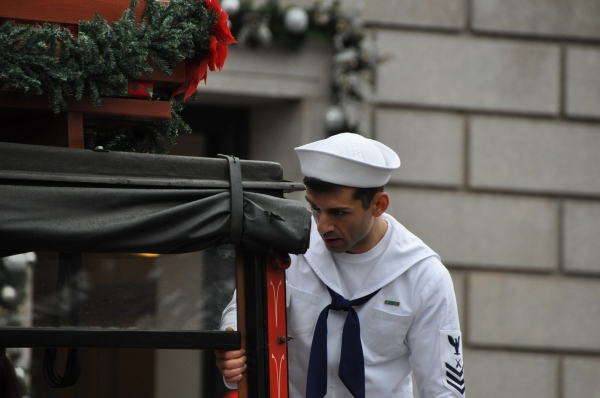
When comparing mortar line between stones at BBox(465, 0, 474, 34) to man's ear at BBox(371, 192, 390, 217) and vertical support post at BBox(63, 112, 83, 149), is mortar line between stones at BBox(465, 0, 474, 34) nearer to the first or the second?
man's ear at BBox(371, 192, 390, 217)

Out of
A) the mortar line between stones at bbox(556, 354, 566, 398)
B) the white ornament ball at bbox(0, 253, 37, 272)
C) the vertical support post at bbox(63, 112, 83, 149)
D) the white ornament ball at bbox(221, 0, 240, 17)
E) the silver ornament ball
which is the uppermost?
the white ornament ball at bbox(221, 0, 240, 17)

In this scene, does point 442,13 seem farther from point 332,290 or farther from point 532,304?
point 332,290

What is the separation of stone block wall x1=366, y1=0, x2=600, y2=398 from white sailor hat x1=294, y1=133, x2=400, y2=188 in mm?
3628

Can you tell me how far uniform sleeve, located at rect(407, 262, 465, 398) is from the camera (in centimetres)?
343

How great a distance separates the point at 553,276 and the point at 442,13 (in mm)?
2225

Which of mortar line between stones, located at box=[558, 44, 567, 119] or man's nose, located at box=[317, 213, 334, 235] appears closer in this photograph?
man's nose, located at box=[317, 213, 334, 235]

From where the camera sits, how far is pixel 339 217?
3439 millimetres

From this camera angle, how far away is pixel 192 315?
260cm

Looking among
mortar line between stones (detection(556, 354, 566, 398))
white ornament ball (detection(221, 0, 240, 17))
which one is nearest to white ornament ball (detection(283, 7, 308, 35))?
white ornament ball (detection(221, 0, 240, 17))

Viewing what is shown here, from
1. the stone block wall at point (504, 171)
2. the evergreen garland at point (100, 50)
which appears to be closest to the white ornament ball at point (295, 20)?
the stone block wall at point (504, 171)

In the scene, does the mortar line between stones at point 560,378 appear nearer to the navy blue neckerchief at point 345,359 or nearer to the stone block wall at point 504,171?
the stone block wall at point 504,171

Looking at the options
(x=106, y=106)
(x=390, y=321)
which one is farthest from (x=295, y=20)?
(x=106, y=106)

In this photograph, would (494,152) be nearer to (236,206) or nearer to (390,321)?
(390,321)

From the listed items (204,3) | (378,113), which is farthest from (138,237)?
(378,113)
